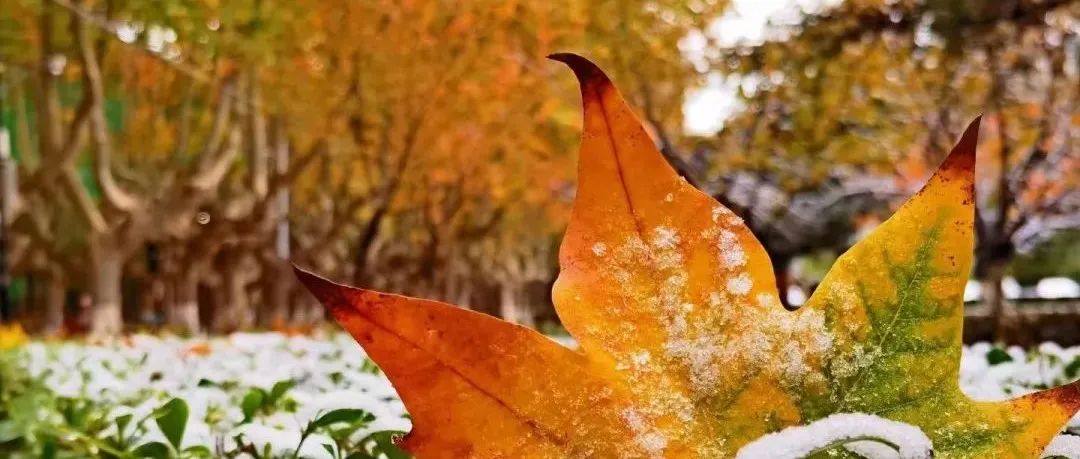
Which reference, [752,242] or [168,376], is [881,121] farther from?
[752,242]

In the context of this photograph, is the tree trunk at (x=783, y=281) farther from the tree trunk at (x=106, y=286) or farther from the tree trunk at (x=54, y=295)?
the tree trunk at (x=54, y=295)

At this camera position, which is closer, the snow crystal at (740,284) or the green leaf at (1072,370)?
the snow crystal at (740,284)

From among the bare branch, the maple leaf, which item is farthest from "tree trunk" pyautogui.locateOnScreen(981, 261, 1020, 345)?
the bare branch

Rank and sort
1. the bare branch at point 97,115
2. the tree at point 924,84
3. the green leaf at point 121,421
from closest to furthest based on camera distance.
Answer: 1. the green leaf at point 121,421
2. the tree at point 924,84
3. the bare branch at point 97,115

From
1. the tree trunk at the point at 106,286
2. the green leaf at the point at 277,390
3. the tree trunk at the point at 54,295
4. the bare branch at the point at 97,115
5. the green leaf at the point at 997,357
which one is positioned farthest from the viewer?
the tree trunk at the point at 54,295

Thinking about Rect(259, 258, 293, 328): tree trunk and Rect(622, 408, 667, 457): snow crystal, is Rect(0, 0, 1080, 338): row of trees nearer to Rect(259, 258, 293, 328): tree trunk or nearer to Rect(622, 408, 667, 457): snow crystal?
Rect(259, 258, 293, 328): tree trunk

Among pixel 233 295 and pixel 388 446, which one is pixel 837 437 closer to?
pixel 388 446

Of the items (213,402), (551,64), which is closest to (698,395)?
(213,402)

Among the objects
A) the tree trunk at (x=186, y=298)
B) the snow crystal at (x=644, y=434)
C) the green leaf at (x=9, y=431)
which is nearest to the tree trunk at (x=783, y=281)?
the snow crystal at (x=644, y=434)
